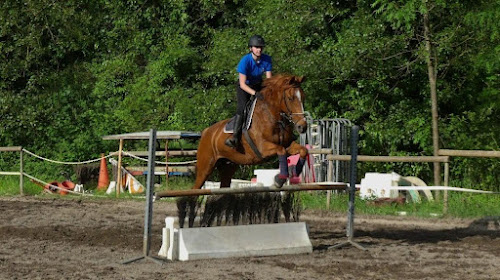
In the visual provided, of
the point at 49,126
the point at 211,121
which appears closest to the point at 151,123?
the point at 211,121

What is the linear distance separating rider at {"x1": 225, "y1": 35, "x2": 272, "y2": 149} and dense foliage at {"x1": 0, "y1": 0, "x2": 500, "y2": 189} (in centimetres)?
651

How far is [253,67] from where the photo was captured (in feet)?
37.0

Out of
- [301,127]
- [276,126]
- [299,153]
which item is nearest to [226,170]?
[276,126]

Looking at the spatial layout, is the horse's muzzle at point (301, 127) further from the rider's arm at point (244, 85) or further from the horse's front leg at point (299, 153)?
Result: the rider's arm at point (244, 85)

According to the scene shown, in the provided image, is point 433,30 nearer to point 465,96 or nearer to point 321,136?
point 465,96

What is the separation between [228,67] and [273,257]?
1138cm

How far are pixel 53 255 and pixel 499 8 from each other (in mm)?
10811

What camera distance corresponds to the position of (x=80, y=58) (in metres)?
27.5

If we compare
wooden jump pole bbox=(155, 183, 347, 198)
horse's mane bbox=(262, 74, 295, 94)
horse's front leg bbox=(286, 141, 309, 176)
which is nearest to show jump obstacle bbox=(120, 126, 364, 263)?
wooden jump pole bbox=(155, 183, 347, 198)

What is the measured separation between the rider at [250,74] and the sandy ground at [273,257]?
176 centimetres

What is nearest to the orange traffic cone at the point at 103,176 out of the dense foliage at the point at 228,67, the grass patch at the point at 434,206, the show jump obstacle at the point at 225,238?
the dense foliage at the point at 228,67

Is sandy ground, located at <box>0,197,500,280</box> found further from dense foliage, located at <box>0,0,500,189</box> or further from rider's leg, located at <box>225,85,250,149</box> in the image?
dense foliage, located at <box>0,0,500,189</box>

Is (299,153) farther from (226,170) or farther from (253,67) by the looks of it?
(226,170)

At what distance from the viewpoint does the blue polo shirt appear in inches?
440
